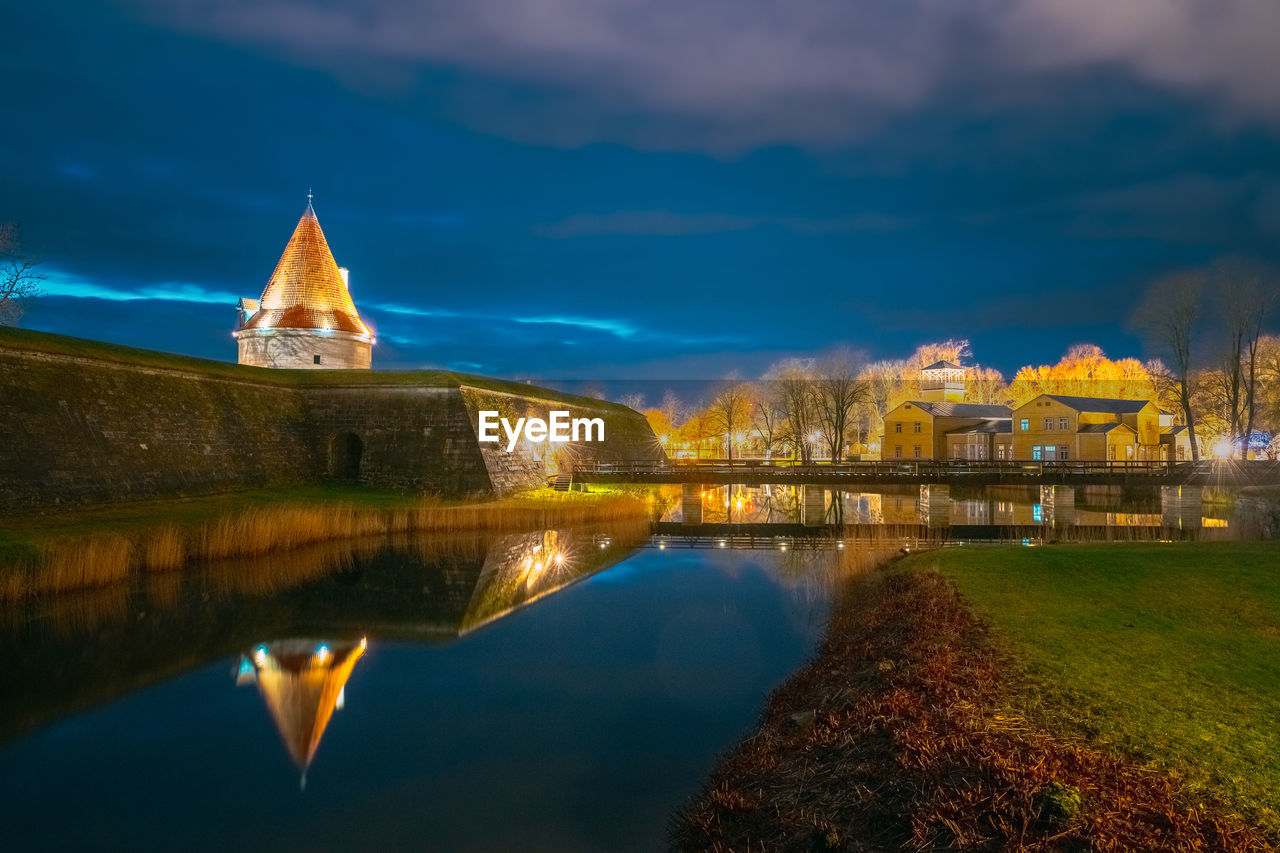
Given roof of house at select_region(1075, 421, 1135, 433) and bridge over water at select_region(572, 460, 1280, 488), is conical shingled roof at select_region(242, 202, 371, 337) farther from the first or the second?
roof of house at select_region(1075, 421, 1135, 433)

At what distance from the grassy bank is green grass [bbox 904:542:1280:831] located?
15.4 m

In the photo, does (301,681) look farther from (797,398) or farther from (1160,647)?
(797,398)

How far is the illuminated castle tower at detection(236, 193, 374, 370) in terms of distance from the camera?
120 ft

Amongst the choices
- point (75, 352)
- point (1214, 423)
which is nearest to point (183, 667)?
point (75, 352)

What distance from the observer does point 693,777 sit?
25.6ft

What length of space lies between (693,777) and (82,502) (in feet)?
59.7

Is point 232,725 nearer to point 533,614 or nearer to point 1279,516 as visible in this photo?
point 533,614

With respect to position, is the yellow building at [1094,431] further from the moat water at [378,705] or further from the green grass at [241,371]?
the moat water at [378,705]

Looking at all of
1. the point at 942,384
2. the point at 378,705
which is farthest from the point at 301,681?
the point at 942,384

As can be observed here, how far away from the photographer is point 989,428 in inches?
2206

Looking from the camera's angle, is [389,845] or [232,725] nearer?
[389,845]

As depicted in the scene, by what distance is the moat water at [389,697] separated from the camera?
718cm

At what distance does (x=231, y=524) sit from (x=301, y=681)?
928cm

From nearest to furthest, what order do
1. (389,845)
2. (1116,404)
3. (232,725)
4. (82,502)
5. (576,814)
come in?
1. (389,845)
2. (576,814)
3. (232,725)
4. (82,502)
5. (1116,404)
